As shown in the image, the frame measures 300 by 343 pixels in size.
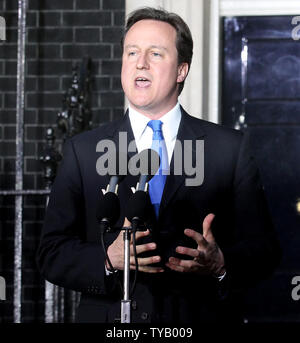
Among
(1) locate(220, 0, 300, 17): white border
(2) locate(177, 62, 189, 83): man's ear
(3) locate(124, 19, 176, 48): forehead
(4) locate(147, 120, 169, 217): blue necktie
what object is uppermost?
(1) locate(220, 0, 300, 17): white border

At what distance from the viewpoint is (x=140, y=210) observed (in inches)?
87.7

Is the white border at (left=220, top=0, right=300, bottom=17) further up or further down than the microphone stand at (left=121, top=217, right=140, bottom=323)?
further up

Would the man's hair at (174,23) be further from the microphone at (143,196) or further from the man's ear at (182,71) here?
the microphone at (143,196)

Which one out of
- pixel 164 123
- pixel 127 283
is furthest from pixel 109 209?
pixel 164 123

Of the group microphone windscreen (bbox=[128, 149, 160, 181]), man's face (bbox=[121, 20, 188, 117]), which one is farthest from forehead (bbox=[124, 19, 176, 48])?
microphone windscreen (bbox=[128, 149, 160, 181])

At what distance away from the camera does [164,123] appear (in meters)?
2.81

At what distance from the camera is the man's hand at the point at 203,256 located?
2.45m

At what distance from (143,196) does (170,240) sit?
0.45 meters

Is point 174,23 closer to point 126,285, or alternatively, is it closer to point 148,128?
point 148,128

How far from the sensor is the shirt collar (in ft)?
9.18

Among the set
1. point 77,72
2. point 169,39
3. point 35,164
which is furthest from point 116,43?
point 169,39

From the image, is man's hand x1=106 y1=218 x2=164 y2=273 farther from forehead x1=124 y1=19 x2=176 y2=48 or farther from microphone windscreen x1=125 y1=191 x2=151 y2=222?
forehead x1=124 y1=19 x2=176 y2=48

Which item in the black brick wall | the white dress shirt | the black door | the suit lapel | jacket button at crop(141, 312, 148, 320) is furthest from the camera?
the black brick wall

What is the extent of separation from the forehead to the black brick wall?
2732mm
